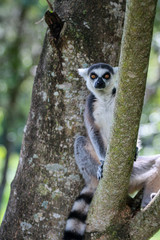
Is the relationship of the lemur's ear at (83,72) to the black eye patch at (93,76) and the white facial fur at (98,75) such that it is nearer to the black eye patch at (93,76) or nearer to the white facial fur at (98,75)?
the white facial fur at (98,75)

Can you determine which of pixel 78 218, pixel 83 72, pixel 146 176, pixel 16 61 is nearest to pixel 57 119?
pixel 83 72

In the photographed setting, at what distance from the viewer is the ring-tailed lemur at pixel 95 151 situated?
287 cm

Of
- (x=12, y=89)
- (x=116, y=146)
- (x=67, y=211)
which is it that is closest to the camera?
(x=116, y=146)

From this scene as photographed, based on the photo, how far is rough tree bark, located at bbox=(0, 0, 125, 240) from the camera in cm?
300

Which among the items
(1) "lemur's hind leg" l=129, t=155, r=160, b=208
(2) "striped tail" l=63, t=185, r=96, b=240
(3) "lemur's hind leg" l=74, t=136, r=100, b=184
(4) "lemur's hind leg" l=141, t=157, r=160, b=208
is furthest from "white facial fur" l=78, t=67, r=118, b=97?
(2) "striped tail" l=63, t=185, r=96, b=240

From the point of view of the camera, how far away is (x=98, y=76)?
11.9 ft

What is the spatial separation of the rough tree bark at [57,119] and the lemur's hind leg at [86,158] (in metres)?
0.08

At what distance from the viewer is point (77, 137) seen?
10.6 feet

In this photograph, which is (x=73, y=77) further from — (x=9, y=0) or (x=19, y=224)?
(x=9, y=0)

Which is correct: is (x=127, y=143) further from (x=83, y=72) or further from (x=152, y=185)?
(x=83, y=72)

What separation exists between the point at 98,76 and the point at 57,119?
84 centimetres

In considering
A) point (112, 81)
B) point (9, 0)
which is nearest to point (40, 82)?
point (112, 81)

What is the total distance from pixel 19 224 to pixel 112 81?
6.65 feet

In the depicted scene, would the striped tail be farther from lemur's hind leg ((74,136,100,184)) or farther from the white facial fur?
the white facial fur
